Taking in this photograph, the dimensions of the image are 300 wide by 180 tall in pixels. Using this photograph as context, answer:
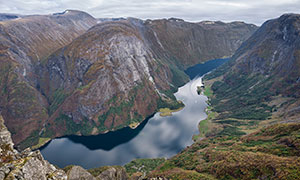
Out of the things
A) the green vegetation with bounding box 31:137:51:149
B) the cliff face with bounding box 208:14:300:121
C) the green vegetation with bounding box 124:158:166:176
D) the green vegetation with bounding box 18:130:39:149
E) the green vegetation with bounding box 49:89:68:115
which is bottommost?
the green vegetation with bounding box 31:137:51:149

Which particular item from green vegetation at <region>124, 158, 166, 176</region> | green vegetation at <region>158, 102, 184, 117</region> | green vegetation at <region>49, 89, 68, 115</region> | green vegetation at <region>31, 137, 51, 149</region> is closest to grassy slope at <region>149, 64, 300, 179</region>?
green vegetation at <region>124, 158, 166, 176</region>

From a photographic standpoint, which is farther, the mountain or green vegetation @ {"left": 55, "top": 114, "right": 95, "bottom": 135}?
green vegetation @ {"left": 55, "top": 114, "right": 95, "bottom": 135}

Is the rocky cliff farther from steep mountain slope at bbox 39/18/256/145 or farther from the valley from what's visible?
steep mountain slope at bbox 39/18/256/145

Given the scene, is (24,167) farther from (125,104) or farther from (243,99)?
(243,99)

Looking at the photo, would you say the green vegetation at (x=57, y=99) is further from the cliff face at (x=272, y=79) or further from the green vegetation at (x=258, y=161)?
the cliff face at (x=272, y=79)

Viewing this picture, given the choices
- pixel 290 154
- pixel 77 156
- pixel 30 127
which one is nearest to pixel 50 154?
pixel 77 156

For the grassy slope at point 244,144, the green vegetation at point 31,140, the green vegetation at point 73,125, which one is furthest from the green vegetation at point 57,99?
the grassy slope at point 244,144
